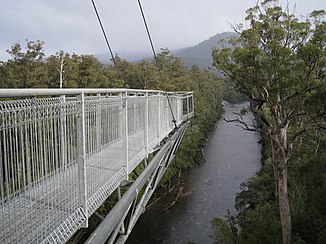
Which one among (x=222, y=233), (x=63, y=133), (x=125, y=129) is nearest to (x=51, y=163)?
(x=63, y=133)

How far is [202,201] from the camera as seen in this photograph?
1577 cm

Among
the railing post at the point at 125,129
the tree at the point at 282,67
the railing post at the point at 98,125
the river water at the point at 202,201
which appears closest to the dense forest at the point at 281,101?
the tree at the point at 282,67

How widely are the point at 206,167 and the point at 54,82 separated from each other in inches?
442

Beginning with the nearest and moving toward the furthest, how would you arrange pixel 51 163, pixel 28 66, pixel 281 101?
pixel 51 163, pixel 281 101, pixel 28 66

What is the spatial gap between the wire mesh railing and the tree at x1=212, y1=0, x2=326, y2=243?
703 centimetres

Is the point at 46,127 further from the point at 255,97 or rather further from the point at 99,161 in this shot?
the point at 255,97

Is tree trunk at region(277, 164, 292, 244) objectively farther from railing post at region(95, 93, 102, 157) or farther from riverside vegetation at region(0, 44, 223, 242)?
railing post at region(95, 93, 102, 157)

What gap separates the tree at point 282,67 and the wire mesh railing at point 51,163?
7.03 metres

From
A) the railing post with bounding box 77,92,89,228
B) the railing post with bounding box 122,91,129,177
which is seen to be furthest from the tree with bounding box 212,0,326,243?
the railing post with bounding box 77,92,89,228

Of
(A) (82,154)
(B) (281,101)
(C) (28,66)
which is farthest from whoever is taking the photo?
(C) (28,66)

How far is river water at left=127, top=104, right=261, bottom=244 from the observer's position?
12.7 m

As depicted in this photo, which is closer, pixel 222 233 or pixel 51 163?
pixel 51 163

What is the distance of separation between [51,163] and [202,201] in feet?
47.0

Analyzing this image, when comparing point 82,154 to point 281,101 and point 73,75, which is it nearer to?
point 281,101
